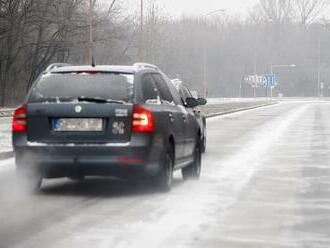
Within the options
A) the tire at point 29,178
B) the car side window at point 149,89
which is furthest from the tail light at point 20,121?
the car side window at point 149,89

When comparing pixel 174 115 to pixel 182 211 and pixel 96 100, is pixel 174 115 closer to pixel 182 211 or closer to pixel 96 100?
pixel 96 100

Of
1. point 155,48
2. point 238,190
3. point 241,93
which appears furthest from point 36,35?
point 241,93

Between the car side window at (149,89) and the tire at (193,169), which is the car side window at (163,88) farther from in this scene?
the tire at (193,169)

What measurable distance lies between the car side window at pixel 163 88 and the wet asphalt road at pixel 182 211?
4.00 ft

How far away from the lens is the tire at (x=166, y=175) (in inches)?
433

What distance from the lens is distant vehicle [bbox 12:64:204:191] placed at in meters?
10.5

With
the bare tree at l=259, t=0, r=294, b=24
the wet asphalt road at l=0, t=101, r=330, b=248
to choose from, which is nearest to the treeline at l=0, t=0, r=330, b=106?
the bare tree at l=259, t=0, r=294, b=24

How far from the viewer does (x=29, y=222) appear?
8.62 m

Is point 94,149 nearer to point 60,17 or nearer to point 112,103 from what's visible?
point 112,103

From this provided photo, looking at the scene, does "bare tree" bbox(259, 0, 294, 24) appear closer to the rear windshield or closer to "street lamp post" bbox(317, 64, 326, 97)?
"street lamp post" bbox(317, 64, 326, 97)

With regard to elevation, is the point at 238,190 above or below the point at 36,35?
below

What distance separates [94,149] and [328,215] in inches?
114

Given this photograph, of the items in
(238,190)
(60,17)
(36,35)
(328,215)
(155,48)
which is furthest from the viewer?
(155,48)

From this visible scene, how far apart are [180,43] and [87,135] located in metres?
117
